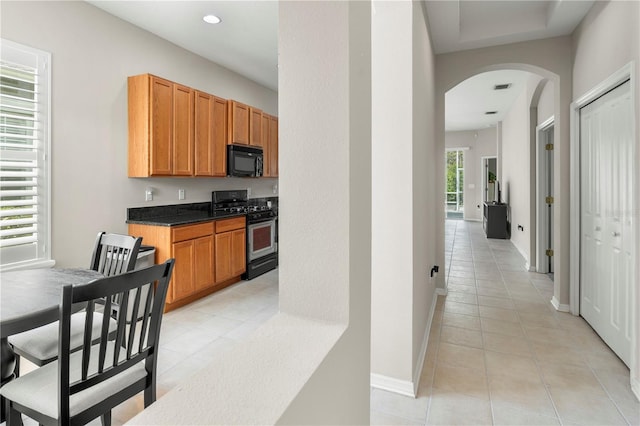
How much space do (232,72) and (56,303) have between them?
4.31 m

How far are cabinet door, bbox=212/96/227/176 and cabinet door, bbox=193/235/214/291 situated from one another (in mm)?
1014

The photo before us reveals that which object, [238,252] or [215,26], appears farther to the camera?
[238,252]

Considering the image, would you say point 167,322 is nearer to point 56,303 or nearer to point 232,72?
point 56,303

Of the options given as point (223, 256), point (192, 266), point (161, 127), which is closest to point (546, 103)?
point (223, 256)

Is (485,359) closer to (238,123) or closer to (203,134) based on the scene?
(203,134)

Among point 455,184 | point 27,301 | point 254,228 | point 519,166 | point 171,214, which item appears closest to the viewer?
point 27,301

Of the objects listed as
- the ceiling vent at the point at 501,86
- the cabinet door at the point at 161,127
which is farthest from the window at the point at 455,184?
the cabinet door at the point at 161,127

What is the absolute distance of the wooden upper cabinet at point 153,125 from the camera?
352cm

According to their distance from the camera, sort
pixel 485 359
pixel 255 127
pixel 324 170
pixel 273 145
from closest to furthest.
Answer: pixel 324 170
pixel 485 359
pixel 255 127
pixel 273 145

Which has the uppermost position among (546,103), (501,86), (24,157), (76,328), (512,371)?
(501,86)

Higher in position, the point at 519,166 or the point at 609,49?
the point at 609,49

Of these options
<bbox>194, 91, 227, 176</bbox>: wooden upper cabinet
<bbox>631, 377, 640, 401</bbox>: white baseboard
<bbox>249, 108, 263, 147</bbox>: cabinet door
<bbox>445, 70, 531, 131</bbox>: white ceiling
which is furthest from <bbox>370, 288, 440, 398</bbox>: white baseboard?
<bbox>445, 70, 531, 131</bbox>: white ceiling

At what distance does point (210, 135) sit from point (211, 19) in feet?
4.44

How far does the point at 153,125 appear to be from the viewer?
3547 millimetres
